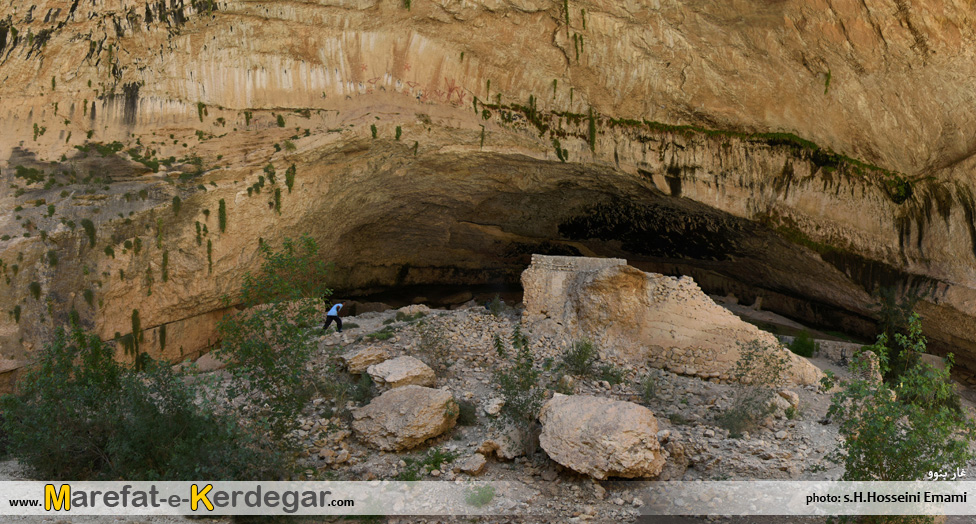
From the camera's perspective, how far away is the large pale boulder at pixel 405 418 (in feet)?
28.5

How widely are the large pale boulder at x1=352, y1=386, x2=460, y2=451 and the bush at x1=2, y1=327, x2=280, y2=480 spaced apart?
1.54m

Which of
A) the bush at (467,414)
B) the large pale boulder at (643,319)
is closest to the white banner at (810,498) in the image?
the bush at (467,414)

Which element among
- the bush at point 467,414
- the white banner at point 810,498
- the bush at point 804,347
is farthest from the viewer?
the bush at point 804,347

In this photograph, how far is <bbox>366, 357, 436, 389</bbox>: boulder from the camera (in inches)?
387

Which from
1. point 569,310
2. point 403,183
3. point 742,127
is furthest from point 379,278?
point 742,127

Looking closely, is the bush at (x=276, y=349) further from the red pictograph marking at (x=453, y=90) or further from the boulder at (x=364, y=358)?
the red pictograph marking at (x=453, y=90)

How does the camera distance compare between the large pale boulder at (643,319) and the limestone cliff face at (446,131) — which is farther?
the limestone cliff face at (446,131)

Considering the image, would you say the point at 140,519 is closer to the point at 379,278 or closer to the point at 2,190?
the point at 2,190

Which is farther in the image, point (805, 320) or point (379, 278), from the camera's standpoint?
point (379, 278)

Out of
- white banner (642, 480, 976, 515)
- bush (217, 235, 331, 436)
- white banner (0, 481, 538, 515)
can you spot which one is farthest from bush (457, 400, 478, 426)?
white banner (642, 480, 976, 515)

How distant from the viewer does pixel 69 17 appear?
12.3m

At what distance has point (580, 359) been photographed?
11016mm

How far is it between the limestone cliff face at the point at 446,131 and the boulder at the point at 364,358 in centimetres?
411

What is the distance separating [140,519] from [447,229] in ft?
43.6
